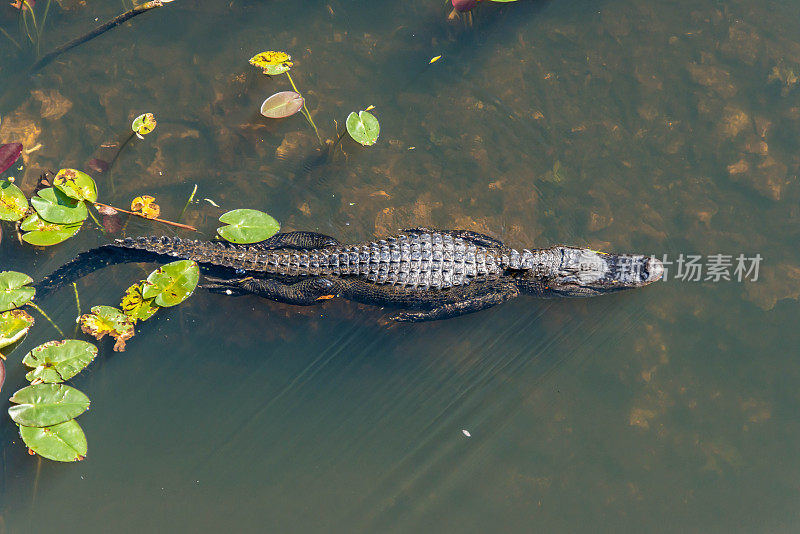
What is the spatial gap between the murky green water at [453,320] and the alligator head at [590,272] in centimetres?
19

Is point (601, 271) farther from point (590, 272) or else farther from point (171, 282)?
point (171, 282)

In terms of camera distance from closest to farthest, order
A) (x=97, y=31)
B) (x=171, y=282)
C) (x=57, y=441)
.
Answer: (x=57, y=441) → (x=171, y=282) → (x=97, y=31)

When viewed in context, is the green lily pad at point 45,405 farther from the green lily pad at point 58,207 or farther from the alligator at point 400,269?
the green lily pad at point 58,207

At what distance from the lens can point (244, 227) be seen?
4.77 metres

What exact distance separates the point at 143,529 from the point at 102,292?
7.05 ft

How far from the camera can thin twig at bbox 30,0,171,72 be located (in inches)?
205

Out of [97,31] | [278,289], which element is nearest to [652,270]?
[278,289]

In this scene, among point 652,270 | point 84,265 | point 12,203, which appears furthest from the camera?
point 652,270

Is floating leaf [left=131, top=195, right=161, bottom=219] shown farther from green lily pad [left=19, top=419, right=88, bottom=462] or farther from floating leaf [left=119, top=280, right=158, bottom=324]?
green lily pad [left=19, top=419, right=88, bottom=462]

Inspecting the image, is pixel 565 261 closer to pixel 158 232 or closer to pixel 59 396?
pixel 158 232

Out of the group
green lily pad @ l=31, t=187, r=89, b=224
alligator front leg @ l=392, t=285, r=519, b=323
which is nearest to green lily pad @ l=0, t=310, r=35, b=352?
green lily pad @ l=31, t=187, r=89, b=224

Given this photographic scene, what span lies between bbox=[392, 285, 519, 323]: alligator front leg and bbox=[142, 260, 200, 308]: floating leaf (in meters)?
1.95

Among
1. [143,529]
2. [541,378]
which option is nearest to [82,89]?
[143,529]

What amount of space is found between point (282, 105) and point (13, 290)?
2729 millimetres
